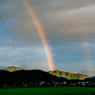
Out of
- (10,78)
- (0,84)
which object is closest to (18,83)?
(10,78)

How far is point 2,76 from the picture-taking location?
627 ft

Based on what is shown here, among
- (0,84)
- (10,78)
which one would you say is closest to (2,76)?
(10,78)

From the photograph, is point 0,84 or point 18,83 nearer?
point 0,84

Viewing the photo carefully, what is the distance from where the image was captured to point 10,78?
637ft

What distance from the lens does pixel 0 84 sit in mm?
164125

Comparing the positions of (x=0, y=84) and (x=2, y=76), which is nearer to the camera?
(x=0, y=84)

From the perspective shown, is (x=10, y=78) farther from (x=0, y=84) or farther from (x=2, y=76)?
(x=0, y=84)

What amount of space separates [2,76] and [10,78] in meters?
7.92

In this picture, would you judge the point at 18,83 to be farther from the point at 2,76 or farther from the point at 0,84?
the point at 0,84

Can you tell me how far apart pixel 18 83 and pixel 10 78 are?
390 inches

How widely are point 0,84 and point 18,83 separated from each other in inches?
1420

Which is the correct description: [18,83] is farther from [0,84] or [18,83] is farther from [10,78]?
[0,84]

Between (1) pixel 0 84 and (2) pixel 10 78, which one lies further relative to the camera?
(2) pixel 10 78

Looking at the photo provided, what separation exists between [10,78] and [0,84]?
98.8ft
